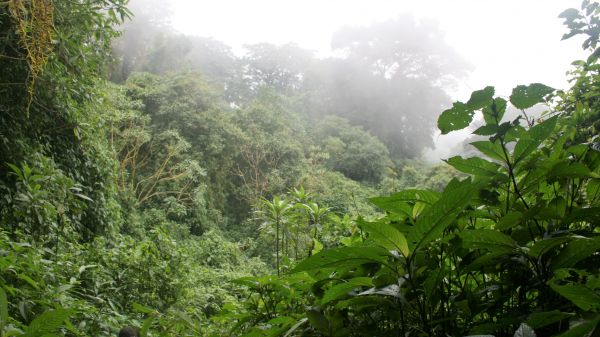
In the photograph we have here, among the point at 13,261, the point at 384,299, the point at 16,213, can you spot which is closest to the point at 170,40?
the point at 16,213

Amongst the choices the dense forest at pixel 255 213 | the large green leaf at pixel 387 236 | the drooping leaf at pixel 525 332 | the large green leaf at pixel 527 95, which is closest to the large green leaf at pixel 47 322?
the dense forest at pixel 255 213

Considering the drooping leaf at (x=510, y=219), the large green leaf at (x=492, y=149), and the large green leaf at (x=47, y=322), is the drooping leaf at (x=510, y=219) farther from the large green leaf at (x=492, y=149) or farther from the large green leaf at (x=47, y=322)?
the large green leaf at (x=47, y=322)

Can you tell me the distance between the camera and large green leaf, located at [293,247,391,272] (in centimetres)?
40

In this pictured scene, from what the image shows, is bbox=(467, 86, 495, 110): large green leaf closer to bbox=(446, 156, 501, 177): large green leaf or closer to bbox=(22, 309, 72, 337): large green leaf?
bbox=(446, 156, 501, 177): large green leaf

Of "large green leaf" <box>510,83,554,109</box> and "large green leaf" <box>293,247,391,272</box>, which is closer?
"large green leaf" <box>293,247,391,272</box>

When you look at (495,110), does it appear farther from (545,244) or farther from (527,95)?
(545,244)

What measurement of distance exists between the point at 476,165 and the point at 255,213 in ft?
18.1

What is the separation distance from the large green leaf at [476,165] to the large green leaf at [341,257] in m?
0.20

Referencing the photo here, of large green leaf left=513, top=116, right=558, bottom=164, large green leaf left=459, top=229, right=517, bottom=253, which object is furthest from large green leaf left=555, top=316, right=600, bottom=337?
large green leaf left=513, top=116, right=558, bottom=164

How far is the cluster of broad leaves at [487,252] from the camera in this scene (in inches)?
15.7

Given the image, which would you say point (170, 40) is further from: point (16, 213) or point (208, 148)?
point (16, 213)

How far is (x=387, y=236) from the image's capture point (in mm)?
403

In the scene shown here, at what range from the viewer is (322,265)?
1.33ft

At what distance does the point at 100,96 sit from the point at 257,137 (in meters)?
6.99
